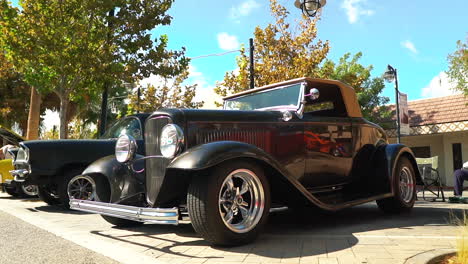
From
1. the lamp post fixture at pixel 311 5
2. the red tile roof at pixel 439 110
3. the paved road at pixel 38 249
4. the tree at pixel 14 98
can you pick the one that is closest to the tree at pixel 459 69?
the red tile roof at pixel 439 110

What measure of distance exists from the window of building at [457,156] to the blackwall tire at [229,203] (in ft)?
56.7

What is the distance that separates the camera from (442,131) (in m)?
16.9

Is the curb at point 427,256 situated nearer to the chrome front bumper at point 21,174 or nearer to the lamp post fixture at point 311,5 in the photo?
the chrome front bumper at point 21,174

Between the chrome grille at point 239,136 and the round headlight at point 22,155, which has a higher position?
the chrome grille at point 239,136

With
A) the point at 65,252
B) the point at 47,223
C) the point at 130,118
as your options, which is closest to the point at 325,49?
the point at 130,118

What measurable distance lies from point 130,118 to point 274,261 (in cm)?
480

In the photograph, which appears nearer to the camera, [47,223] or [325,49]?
[47,223]

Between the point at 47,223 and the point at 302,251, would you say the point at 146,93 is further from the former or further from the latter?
the point at 302,251

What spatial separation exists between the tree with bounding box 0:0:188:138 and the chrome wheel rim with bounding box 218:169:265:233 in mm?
8424

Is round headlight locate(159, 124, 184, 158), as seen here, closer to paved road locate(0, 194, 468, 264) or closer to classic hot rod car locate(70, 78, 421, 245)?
classic hot rod car locate(70, 78, 421, 245)

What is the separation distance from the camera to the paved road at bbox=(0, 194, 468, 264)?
324cm

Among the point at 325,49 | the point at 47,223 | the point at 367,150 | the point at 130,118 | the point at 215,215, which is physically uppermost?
the point at 325,49

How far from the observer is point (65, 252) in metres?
3.62

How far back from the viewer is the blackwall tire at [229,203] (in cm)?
336
